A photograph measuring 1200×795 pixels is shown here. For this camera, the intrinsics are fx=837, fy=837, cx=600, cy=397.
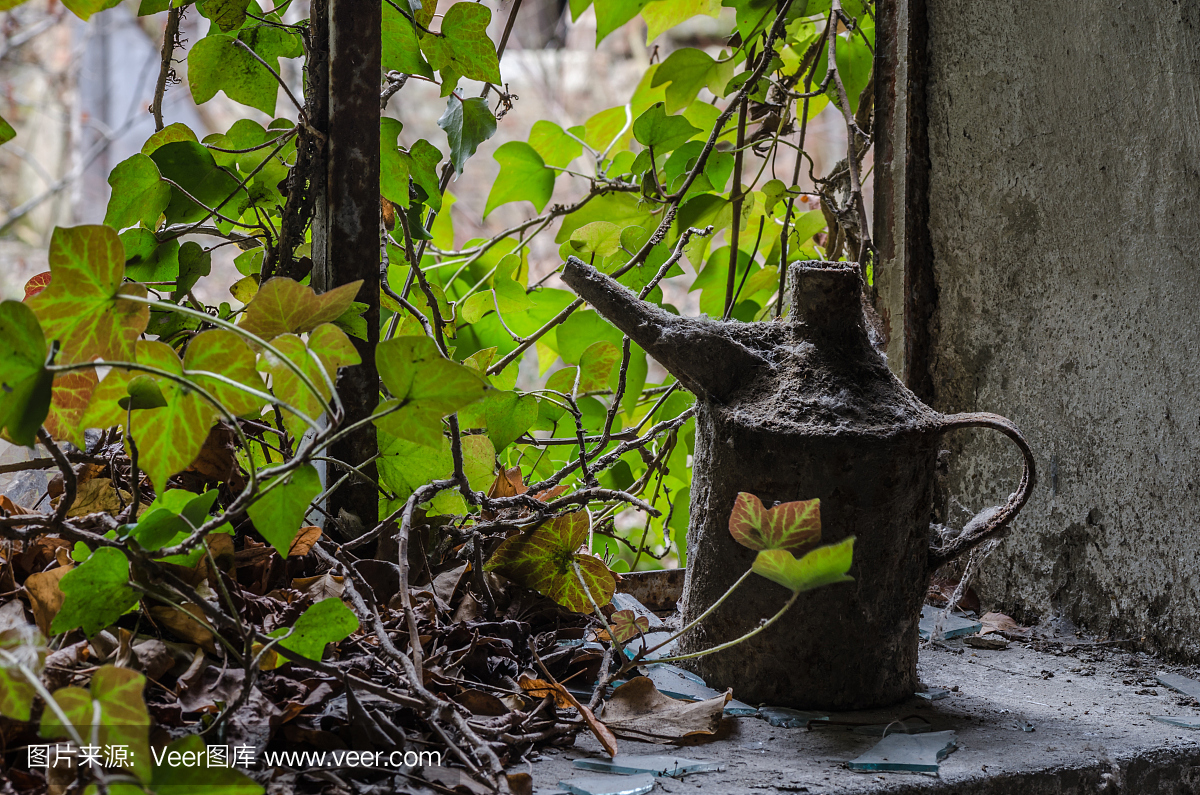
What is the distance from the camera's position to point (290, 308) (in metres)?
0.46

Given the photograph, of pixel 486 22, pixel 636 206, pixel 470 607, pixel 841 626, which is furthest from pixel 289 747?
pixel 636 206

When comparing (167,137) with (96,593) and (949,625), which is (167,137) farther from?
(949,625)

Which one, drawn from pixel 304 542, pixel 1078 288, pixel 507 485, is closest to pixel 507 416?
pixel 507 485

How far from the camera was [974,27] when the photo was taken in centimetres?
85

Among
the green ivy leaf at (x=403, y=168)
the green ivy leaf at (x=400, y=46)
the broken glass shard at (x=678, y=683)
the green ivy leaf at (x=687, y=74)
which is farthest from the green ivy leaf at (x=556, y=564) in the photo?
the green ivy leaf at (x=687, y=74)

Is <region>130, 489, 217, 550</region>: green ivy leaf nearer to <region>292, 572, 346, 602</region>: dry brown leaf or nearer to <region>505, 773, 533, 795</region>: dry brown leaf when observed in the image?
<region>292, 572, 346, 602</region>: dry brown leaf

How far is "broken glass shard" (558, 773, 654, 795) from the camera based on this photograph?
1.50ft

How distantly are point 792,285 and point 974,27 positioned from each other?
16.8 inches

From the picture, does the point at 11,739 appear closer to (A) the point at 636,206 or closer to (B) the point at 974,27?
(A) the point at 636,206

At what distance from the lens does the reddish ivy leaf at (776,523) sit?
49cm

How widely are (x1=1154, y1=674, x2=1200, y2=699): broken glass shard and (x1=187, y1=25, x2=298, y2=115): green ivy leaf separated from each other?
86cm

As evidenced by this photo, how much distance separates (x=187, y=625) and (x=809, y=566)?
36 cm

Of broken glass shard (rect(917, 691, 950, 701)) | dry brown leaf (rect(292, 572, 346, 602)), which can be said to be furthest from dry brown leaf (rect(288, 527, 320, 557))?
broken glass shard (rect(917, 691, 950, 701))

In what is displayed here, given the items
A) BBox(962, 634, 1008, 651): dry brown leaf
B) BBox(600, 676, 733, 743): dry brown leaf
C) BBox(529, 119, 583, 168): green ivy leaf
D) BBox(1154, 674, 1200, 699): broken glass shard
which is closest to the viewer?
BBox(600, 676, 733, 743): dry brown leaf
